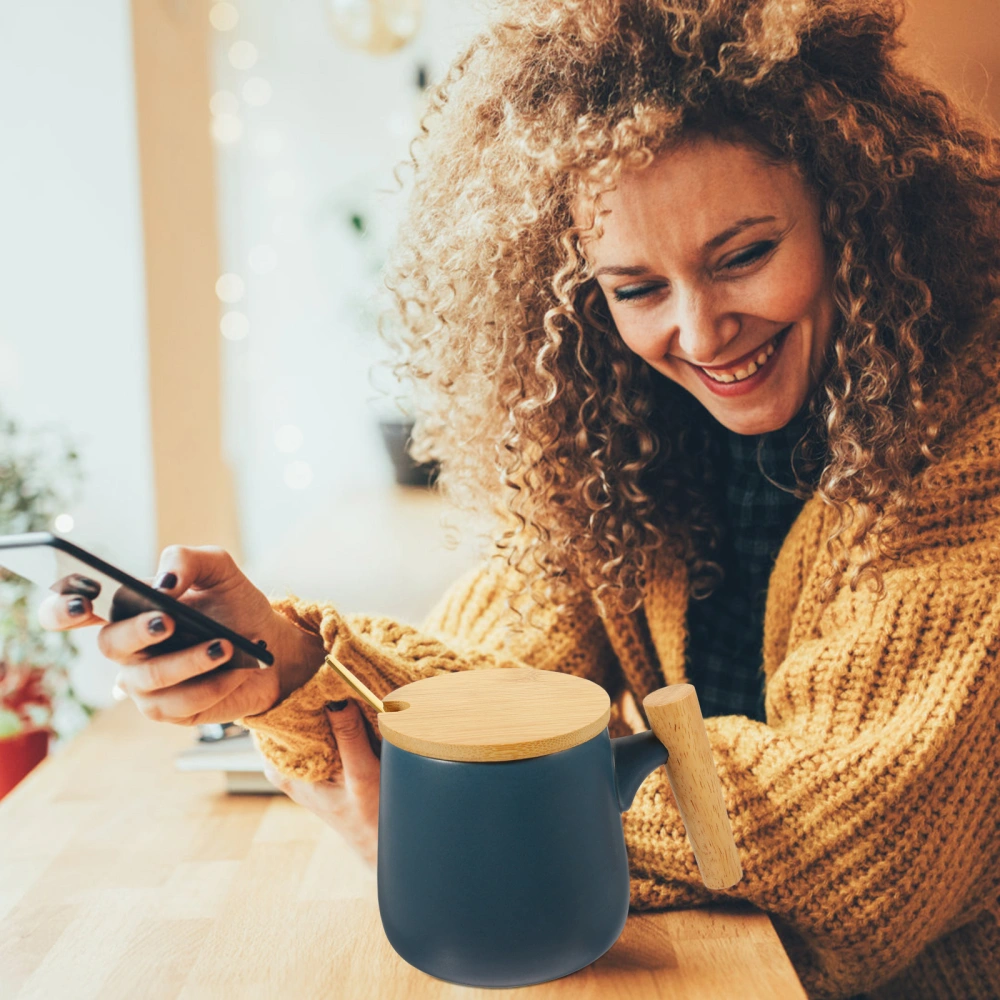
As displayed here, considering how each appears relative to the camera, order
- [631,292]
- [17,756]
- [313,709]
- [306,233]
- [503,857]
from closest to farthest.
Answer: [503,857]
[313,709]
[631,292]
[17,756]
[306,233]

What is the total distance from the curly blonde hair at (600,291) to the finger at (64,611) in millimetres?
459

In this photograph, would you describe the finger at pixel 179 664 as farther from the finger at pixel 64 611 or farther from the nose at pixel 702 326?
the nose at pixel 702 326

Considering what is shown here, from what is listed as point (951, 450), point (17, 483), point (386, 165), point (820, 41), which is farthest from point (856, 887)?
point (386, 165)

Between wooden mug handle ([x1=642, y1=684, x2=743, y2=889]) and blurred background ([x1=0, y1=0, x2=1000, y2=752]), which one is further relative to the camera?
blurred background ([x1=0, y1=0, x2=1000, y2=752])

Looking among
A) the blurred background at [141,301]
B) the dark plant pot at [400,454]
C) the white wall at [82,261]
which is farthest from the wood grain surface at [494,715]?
the dark plant pot at [400,454]

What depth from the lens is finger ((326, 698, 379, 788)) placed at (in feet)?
2.42

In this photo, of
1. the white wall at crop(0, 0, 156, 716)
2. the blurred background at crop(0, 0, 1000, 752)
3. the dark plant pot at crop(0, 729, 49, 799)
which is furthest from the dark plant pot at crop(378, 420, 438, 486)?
the dark plant pot at crop(0, 729, 49, 799)

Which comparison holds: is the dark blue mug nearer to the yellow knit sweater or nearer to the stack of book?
the yellow knit sweater

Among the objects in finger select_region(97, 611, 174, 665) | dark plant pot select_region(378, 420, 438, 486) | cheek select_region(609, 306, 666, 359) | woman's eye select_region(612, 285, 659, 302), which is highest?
woman's eye select_region(612, 285, 659, 302)

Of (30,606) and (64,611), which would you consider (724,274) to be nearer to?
(64,611)

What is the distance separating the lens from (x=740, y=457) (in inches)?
39.2

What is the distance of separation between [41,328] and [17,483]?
28 cm

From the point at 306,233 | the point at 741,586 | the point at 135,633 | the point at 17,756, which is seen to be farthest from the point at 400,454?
the point at 135,633

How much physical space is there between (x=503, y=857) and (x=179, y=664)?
249 millimetres
